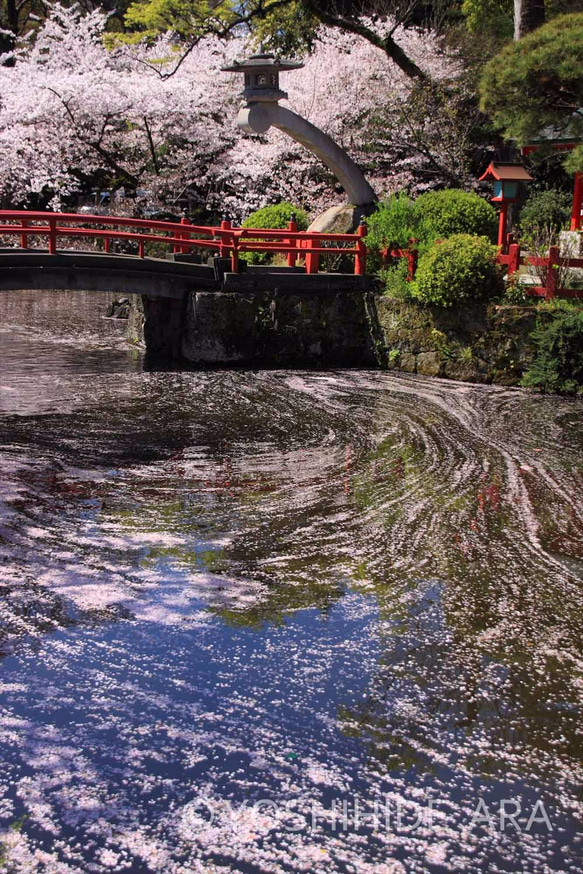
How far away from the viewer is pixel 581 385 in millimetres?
13977

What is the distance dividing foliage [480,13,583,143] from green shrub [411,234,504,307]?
190 cm

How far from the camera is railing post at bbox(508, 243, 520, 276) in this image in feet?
49.3

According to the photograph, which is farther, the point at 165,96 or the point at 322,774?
the point at 165,96

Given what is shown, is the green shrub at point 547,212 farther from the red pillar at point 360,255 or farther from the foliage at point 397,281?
the red pillar at point 360,255

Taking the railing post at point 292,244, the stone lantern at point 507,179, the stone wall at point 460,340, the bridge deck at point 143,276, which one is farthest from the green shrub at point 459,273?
the railing post at point 292,244

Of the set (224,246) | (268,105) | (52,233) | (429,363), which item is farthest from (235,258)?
(429,363)

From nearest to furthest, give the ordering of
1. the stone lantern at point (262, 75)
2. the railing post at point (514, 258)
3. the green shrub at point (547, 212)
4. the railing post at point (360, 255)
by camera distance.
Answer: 1. the railing post at point (514, 258)
2. the stone lantern at point (262, 75)
3. the railing post at point (360, 255)
4. the green shrub at point (547, 212)

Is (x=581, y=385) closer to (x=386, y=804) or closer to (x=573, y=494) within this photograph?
(x=573, y=494)

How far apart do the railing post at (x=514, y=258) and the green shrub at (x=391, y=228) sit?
2150 millimetres

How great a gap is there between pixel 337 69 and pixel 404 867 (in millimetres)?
22297

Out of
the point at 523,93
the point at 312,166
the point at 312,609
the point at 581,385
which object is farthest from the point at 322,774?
the point at 312,166

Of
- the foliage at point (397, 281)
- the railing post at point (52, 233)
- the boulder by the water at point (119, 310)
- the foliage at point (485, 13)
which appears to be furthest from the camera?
the foliage at point (485, 13)

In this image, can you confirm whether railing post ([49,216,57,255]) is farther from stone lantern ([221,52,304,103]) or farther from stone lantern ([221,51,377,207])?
stone lantern ([221,52,304,103])

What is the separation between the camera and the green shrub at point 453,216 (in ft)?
54.2
